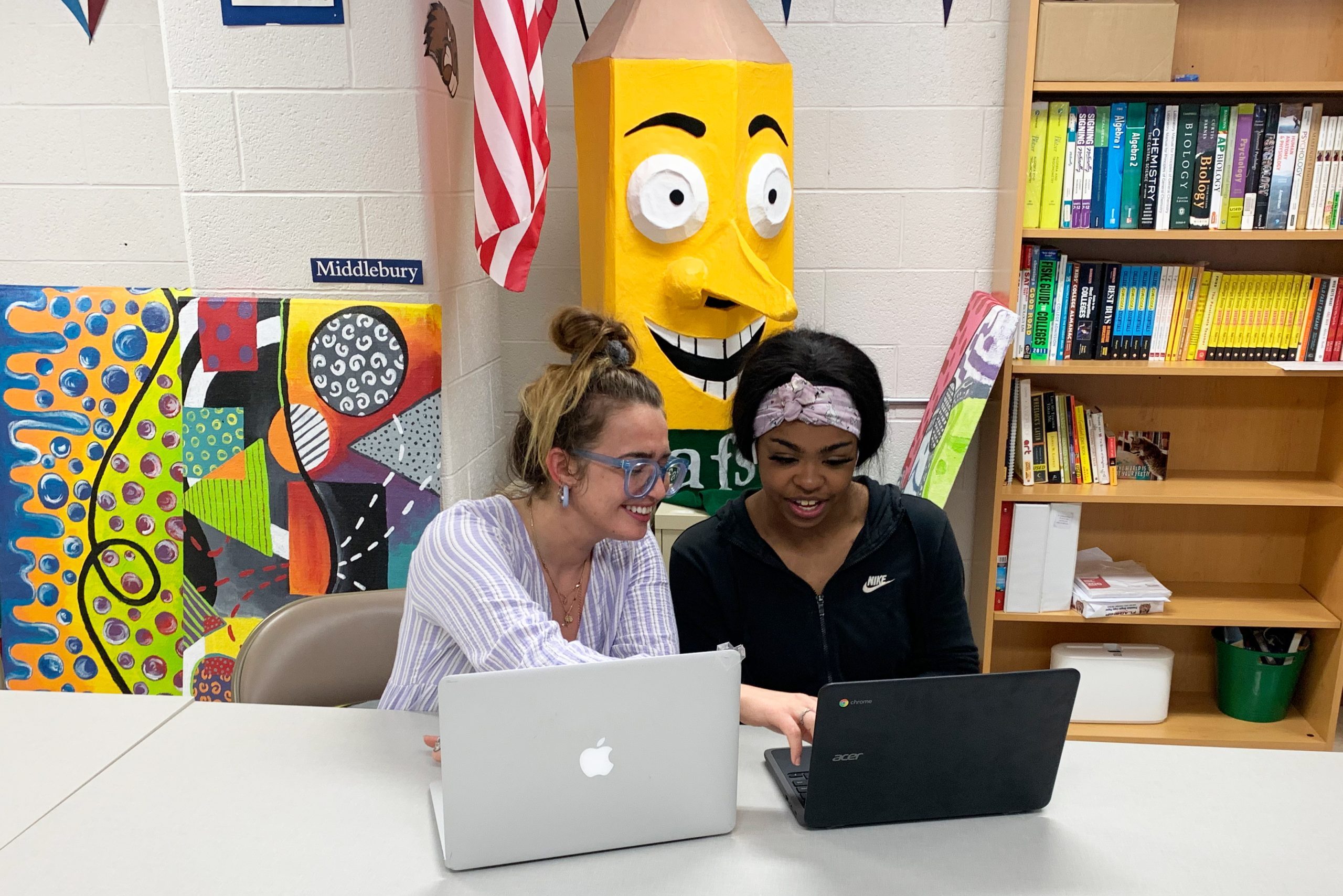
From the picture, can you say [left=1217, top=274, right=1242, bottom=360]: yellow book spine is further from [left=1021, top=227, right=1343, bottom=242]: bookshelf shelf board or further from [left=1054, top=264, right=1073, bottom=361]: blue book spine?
[left=1054, top=264, right=1073, bottom=361]: blue book spine

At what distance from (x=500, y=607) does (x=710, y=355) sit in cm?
109

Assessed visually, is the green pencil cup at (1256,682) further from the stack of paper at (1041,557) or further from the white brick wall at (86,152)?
the white brick wall at (86,152)

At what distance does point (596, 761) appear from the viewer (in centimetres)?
104

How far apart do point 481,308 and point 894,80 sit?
114cm

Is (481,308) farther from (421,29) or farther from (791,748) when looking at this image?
(791,748)

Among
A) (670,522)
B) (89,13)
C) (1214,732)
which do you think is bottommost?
(1214,732)

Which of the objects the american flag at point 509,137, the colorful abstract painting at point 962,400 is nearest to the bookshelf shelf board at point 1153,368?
the colorful abstract painting at point 962,400

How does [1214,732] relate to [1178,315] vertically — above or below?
below

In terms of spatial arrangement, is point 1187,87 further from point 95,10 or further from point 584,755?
point 95,10

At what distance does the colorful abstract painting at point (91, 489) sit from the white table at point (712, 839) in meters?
0.94

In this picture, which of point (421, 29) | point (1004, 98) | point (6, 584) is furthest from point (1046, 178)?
point (6, 584)

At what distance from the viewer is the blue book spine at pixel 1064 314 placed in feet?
8.01

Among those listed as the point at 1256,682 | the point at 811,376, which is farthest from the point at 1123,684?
the point at 811,376

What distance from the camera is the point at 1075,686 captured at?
1.08 metres
